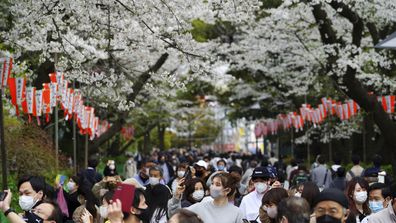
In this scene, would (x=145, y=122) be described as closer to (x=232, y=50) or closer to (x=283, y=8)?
(x=232, y=50)

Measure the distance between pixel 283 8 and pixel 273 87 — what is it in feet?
35.7

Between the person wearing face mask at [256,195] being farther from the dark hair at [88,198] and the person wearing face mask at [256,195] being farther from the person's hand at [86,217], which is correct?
the person's hand at [86,217]

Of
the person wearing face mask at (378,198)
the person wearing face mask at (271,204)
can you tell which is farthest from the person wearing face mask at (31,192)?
the person wearing face mask at (378,198)

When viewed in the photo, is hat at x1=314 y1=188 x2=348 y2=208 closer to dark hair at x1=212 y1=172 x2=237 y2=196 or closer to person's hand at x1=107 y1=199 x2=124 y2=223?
person's hand at x1=107 y1=199 x2=124 y2=223

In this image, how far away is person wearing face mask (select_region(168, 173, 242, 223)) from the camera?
7.50m

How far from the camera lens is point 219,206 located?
7.64 m

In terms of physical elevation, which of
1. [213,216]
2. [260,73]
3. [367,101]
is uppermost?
[260,73]

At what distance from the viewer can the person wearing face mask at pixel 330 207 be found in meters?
5.09

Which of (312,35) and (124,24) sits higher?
(312,35)

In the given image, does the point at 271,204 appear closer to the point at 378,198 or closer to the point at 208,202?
the point at 208,202

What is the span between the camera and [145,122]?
4081 cm

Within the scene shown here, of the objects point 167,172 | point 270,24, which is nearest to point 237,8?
point 167,172

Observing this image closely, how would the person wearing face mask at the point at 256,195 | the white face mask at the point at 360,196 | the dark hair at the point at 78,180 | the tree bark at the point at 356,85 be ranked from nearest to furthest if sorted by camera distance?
the white face mask at the point at 360,196, the person wearing face mask at the point at 256,195, the dark hair at the point at 78,180, the tree bark at the point at 356,85

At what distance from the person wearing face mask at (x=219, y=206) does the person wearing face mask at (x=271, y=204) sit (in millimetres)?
449
